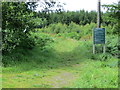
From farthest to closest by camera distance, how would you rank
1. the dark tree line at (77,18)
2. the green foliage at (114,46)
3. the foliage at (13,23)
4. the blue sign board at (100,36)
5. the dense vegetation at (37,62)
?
the dark tree line at (77,18) < the blue sign board at (100,36) < the foliage at (13,23) < the green foliage at (114,46) < the dense vegetation at (37,62)

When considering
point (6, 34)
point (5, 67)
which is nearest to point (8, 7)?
point (6, 34)

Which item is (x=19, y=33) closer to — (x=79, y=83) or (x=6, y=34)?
(x=6, y=34)

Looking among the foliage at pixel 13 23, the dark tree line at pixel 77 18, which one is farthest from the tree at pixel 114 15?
the dark tree line at pixel 77 18

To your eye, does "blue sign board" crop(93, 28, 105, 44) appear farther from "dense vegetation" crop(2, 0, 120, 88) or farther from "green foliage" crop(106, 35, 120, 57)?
"dense vegetation" crop(2, 0, 120, 88)

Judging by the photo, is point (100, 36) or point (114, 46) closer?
point (114, 46)

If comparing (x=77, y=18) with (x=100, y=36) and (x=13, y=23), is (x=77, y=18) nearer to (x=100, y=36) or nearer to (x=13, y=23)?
(x=100, y=36)

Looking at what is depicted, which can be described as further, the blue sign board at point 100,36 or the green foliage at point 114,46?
the blue sign board at point 100,36

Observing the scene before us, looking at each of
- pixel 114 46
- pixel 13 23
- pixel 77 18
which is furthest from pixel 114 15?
pixel 77 18

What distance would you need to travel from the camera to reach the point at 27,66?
10.5 metres

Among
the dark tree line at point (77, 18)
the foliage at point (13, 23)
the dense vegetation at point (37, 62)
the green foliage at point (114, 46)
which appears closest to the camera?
the dense vegetation at point (37, 62)

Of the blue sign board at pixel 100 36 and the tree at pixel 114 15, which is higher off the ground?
the tree at pixel 114 15

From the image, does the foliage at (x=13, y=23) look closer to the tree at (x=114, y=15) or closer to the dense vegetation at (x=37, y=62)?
the dense vegetation at (x=37, y=62)

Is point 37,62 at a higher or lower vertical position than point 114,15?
lower

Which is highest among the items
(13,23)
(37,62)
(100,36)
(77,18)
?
(13,23)
